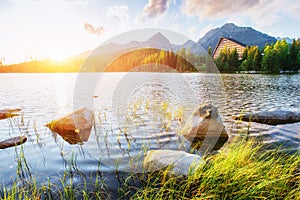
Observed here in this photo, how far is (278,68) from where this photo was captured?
6206 centimetres

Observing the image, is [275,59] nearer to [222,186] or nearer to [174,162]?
[174,162]

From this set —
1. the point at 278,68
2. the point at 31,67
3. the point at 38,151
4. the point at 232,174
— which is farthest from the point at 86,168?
the point at 31,67

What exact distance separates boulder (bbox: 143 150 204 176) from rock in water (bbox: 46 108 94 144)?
Answer: 3.95m

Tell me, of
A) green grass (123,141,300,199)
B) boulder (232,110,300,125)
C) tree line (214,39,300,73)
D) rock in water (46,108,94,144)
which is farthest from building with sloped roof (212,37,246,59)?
green grass (123,141,300,199)

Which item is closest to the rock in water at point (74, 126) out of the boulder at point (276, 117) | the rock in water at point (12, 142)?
the rock in water at point (12, 142)

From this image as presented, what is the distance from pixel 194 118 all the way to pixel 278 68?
67830 mm

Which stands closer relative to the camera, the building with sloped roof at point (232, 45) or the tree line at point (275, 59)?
the tree line at point (275, 59)

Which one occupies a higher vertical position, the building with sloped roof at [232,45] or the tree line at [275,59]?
the building with sloped roof at [232,45]

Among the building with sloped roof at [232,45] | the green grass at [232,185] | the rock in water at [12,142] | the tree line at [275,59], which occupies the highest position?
the building with sloped roof at [232,45]

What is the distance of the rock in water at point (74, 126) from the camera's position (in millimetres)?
8211

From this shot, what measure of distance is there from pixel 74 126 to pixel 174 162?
6.14 meters

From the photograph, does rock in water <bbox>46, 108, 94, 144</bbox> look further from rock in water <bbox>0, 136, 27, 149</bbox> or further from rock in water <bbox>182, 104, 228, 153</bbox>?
rock in water <bbox>182, 104, 228, 153</bbox>

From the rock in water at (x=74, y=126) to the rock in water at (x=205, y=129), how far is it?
431cm

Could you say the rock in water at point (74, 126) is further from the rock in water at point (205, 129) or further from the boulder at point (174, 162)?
the rock in water at point (205, 129)
